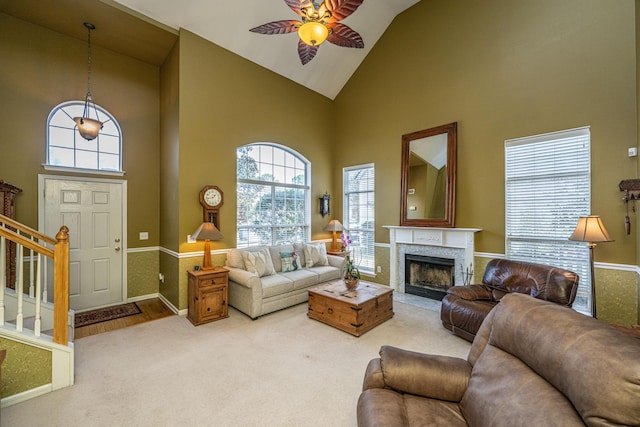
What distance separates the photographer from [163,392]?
2.33 m

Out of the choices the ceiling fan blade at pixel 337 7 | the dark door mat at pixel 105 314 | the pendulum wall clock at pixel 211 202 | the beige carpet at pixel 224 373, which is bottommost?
the beige carpet at pixel 224 373

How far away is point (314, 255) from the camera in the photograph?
517 cm

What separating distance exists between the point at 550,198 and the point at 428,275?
211 centimetres

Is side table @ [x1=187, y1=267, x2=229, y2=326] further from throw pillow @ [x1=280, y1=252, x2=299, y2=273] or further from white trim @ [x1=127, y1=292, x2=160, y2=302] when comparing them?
white trim @ [x1=127, y1=292, x2=160, y2=302]

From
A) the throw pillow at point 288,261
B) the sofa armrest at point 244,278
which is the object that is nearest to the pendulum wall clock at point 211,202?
the sofa armrest at point 244,278

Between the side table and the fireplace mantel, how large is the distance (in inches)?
118

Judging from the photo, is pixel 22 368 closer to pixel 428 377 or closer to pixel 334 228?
pixel 428 377

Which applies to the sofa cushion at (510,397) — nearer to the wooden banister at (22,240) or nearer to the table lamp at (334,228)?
the wooden banister at (22,240)

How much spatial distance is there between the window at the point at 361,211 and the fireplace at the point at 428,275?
2.69 ft

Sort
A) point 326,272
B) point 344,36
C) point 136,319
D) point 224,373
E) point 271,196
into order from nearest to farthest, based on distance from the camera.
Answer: point 224,373, point 344,36, point 136,319, point 326,272, point 271,196

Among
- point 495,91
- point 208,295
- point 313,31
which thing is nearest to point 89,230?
point 208,295

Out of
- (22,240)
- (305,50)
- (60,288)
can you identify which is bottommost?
(60,288)

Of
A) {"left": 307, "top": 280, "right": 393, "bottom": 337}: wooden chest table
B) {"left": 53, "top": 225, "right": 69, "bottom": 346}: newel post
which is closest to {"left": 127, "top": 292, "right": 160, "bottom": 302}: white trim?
{"left": 53, "top": 225, "right": 69, "bottom": 346}: newel post

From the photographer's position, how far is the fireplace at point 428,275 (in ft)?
15.1
